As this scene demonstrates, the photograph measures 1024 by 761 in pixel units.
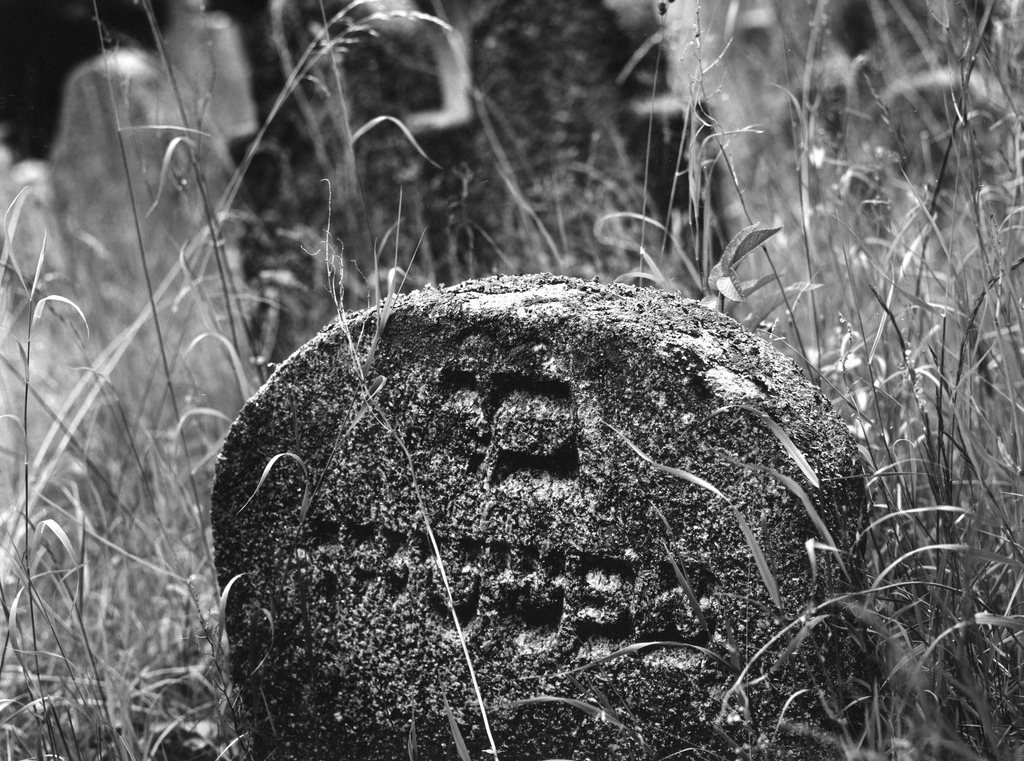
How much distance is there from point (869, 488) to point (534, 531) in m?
0.50

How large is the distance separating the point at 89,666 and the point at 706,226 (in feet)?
4.30

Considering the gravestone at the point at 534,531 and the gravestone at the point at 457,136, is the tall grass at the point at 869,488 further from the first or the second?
the gravestone at the point at 457,136

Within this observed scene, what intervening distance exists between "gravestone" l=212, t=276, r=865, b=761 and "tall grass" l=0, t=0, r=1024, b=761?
93mm

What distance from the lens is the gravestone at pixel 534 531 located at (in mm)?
1053

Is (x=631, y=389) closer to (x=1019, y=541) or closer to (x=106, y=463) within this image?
(x=1019, y=541)

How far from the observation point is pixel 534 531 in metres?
1.14

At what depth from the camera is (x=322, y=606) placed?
1233 mm

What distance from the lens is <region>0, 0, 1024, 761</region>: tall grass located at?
1069mm

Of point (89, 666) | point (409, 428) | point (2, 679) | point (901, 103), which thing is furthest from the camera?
point (901, 103)

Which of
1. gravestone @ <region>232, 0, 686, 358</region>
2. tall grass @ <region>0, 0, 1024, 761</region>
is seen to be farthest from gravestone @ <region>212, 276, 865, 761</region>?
gravestone @ <region>232, 0, 686, 358</region>

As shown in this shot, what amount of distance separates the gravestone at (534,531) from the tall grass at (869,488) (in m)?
0.09

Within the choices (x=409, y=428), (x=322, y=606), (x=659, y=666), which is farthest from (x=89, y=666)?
(x=659, y=666)

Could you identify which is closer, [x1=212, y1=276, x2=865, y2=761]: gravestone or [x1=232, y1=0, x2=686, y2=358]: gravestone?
[x1=212, y1=276, x2=865, y2=761]: gravestone

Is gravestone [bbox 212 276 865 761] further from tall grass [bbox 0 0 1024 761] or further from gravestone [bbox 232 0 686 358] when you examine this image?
gravestone [bbox 232 0 686 358]
